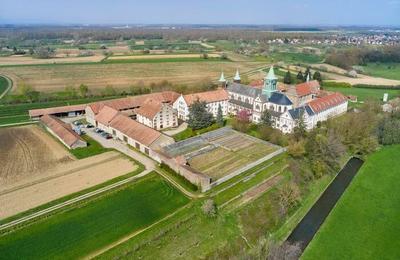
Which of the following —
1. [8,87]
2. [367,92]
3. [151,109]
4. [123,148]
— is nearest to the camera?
[123,148]

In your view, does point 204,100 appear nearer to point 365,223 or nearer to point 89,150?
point 89,150

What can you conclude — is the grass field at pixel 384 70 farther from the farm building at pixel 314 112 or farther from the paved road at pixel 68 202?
the paved road at pixel 68 202

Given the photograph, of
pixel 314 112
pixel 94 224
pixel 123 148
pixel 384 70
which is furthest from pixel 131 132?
pixel 384 70

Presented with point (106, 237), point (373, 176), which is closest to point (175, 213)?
point (106, 237)

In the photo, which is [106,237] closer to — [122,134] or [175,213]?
[175,213]

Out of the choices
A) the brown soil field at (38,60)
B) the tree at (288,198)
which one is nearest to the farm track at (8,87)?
the brown soil field at (38,60)

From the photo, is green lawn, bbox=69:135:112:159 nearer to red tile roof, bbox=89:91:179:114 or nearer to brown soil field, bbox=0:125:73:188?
brown soil field, bbox=0:125:73:188
